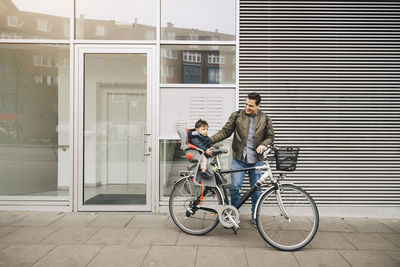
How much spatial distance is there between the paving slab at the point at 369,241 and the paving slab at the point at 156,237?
2302 millimetres

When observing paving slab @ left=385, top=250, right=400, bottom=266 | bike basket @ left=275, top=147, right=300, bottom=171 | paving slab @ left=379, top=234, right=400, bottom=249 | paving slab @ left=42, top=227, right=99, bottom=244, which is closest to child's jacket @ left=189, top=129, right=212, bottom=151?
bike basket @ left=275, top=147, right=300, bottom=171

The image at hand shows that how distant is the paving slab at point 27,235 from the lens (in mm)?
3744

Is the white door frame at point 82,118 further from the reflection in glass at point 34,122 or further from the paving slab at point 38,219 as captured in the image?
the reflection in glass at point 34,122

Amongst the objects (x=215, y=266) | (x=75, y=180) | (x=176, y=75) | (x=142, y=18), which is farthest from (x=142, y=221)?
(x=142, y=18)

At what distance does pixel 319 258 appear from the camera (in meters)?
3.32

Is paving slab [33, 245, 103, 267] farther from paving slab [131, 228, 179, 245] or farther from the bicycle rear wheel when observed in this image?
the bicycle rear wheel

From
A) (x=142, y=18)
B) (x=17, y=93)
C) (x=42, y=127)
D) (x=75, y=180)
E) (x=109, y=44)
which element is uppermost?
(x=142, y=18)

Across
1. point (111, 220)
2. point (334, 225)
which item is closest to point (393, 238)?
point (334, 225)

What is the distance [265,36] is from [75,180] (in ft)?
13.2

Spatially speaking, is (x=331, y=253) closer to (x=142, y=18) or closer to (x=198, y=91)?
(x=198, y=91)

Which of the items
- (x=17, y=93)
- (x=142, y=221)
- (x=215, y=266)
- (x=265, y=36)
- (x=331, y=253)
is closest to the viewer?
(x=215, y=266)

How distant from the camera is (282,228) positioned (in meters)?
3.65

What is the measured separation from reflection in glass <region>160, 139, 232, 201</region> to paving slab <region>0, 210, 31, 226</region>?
224cm

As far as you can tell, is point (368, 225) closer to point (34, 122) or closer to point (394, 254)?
point (394, 254)
